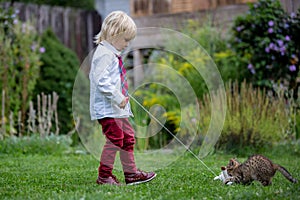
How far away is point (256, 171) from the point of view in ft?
15.3

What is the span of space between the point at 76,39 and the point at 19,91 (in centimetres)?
433

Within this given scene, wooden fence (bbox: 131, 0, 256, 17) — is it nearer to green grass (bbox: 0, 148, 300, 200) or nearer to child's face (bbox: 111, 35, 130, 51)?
green grass (bbox: 0, 148, 300, 200)

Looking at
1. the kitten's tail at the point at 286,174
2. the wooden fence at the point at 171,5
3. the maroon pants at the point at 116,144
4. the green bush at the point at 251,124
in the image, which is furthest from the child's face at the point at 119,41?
the wooden fence at the point at 171,5

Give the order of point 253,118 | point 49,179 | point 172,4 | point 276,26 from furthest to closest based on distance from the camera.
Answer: point 172,4 → point 276,26 → point 253,118 → point 49,179

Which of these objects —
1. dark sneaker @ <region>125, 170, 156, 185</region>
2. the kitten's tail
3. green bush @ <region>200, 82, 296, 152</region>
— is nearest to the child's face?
dark sneaker @ <region>125, 170, 156, 185</region>

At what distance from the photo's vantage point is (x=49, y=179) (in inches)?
206

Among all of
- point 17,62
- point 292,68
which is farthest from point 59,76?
point 292,68

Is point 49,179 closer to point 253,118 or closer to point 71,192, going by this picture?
point 71,192

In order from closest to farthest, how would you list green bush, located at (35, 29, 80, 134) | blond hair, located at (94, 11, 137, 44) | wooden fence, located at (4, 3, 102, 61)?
blond hair, located at (94, 11, 137, 44) → green bush, located at (35, 29, 80, 134) → wooden fence, located at (4, 3, 102, 61)

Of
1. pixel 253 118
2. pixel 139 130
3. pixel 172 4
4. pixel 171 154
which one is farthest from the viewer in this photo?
pixel 172 4

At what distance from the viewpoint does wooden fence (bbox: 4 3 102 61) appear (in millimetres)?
12547

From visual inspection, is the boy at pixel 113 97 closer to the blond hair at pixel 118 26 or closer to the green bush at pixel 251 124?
the blond hair at pixel 118 26

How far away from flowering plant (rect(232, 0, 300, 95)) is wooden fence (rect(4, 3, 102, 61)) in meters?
4.87

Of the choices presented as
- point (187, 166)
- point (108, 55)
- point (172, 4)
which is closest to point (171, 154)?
point (187, 166)
